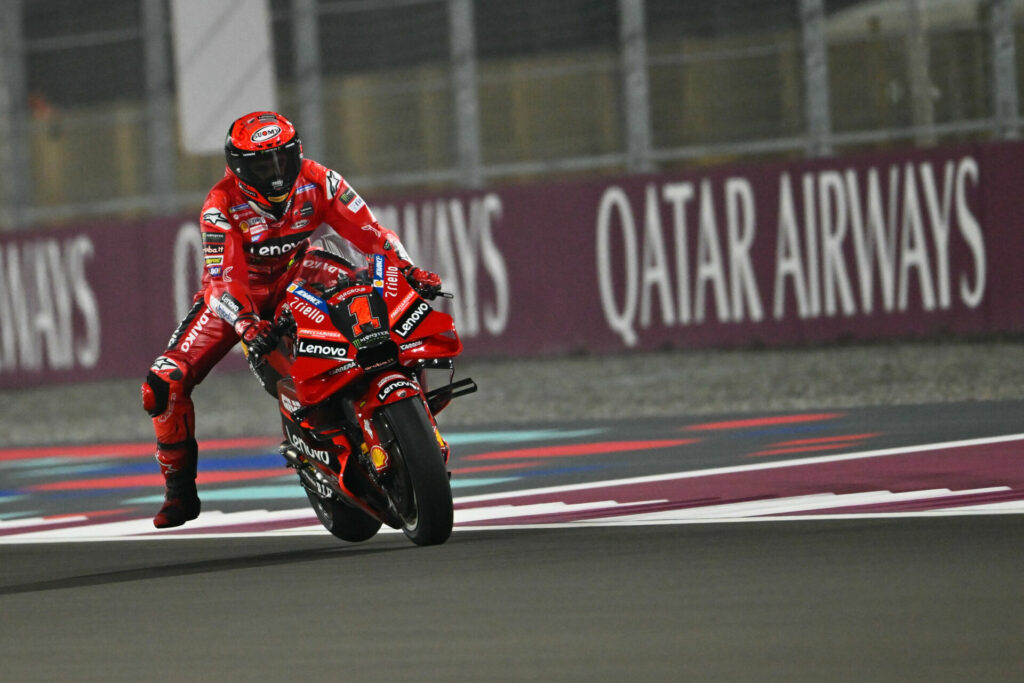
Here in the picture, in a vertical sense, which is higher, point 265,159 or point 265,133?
point 265,133

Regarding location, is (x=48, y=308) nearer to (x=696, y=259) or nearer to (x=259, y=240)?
(x=696, y=259)

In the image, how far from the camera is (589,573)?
6555 millimetres

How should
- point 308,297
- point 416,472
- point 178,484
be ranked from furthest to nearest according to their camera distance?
point 178,484
point 308,297
point 416,472

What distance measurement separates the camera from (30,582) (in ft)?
23.9

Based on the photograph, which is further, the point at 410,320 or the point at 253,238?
the point at 253,238

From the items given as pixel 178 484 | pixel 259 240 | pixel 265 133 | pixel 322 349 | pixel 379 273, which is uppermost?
pixel 265 133

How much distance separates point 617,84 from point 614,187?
110 centimetres

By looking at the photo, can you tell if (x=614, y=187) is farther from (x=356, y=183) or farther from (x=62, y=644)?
(x=62, y=644)

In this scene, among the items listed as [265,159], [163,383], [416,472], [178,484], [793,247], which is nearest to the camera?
[416,472]

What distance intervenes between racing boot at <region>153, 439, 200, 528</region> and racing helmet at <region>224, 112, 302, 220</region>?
1302mm

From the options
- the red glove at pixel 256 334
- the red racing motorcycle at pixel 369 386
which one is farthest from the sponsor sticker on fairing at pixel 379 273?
the red glove at pixel 256 334

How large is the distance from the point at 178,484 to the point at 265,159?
65.5 inches

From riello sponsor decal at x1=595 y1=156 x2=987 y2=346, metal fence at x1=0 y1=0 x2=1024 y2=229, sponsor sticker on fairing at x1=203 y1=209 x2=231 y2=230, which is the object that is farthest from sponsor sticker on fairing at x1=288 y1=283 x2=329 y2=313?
metal fence at x1=0 y1=0 x2=1024 y2=229

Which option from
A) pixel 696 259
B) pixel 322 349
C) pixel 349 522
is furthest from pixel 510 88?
pixel 322 349
